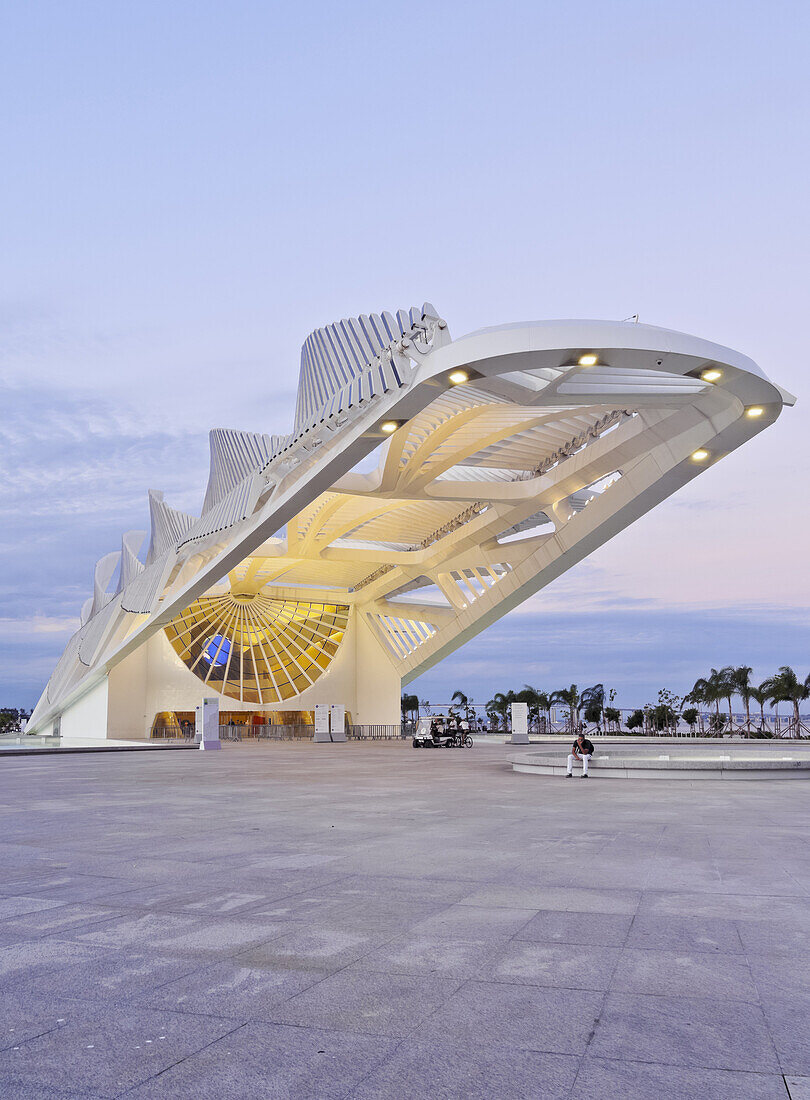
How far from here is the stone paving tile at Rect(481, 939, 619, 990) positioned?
130 inches

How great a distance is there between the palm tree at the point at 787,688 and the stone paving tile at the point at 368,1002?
52564 mm

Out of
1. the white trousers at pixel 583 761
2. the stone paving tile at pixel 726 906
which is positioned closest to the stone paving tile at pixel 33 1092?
the stone paving tile at pixel 726 906

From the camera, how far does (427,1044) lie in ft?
8.85

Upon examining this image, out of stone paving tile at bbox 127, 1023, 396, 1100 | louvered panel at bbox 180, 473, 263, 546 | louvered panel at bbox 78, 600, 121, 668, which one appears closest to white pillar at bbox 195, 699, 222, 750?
louvered panel at bbox 180, 473, 263, 546

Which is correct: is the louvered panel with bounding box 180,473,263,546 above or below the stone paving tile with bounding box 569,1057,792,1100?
above

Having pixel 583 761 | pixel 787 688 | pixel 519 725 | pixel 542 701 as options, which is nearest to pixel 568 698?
pixel 542 701

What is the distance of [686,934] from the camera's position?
13.1ft

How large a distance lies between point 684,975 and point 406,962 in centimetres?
109

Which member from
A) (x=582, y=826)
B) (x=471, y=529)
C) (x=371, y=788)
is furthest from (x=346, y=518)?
(x=582, y=826)

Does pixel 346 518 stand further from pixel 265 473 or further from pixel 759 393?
pixel 759 393

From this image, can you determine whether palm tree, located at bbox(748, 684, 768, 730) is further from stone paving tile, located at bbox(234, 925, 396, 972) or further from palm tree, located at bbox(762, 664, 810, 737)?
stone paving tile, located at bbox(234, 925, 396, 972)

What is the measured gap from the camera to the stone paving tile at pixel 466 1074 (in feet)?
7.77

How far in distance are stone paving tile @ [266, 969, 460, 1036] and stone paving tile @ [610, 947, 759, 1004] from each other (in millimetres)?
692

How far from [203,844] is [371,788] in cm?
563
